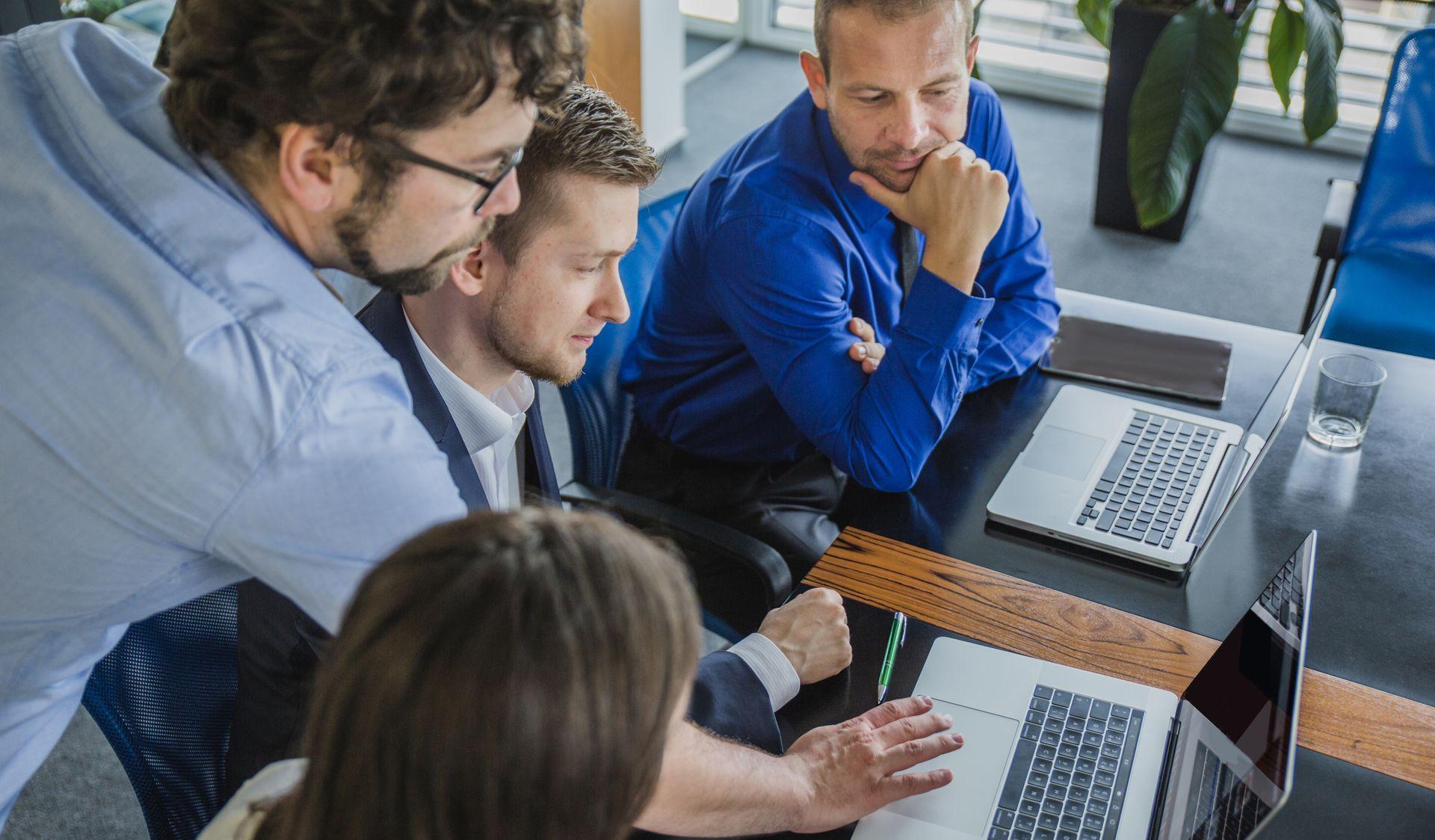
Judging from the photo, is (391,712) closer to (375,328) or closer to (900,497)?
(375,328)

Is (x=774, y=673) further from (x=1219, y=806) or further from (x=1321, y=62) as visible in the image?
(x=1321, y=62)

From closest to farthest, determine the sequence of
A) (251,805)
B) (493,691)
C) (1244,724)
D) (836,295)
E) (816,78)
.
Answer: (493,691) < (251,805) < (1244,724) < (836,295) < (816,78)

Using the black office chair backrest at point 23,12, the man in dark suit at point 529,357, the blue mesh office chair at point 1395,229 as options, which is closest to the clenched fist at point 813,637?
the man in dark suit at point 529,357

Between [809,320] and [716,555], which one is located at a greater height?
[809,320]

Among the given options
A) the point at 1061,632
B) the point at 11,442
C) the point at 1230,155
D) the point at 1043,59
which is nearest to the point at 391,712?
the point at 11,442

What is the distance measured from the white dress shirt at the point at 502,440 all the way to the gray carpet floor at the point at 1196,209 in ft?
6.34

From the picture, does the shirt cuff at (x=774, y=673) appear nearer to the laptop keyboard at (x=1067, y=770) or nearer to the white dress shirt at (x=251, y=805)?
the laptop keyboard at (x=1067, y=770)

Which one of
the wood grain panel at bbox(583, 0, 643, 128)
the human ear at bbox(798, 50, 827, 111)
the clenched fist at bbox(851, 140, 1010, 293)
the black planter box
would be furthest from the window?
the clenched fist at bbox(851, 140, 1010, 293)

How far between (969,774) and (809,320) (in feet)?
2.48

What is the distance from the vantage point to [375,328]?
4.62 feet

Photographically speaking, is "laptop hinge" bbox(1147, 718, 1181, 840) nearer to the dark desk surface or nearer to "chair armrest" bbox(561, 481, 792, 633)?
the dark desk surface

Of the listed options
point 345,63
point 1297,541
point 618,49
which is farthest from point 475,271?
point 618,49

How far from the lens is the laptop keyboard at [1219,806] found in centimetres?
93

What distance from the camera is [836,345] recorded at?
5.69 feet
